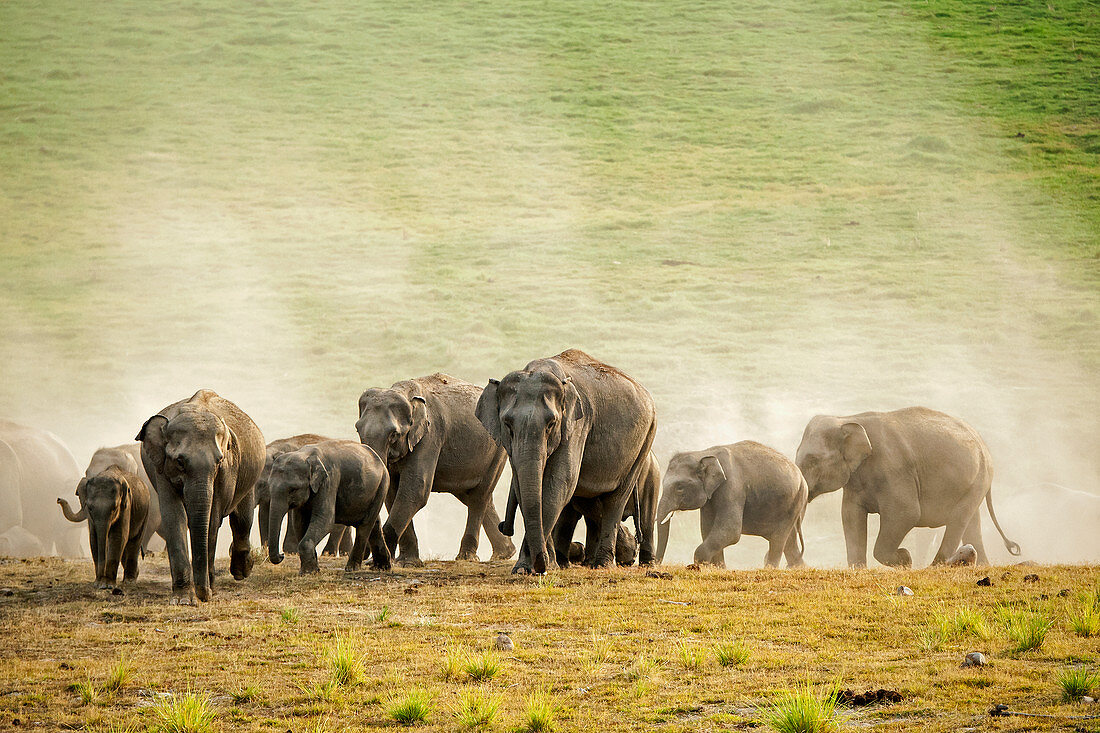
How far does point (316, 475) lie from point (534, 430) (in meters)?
3.01

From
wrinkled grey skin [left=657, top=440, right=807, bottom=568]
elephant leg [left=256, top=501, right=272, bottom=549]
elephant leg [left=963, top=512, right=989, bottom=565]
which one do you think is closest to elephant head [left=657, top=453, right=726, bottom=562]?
wrinkled grey skin [left=657, top=440, right=807, bottom=568]

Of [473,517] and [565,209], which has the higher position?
[565,209]

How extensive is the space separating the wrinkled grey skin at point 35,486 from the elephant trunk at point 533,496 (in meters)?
12.3

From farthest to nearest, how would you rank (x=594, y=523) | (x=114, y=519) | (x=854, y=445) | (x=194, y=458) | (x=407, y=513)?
(x=854, y=445), (x=594, y=523), (x=407, y=513), (x=114, y=519), (x=194, y=458)

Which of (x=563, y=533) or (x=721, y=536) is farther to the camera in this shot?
(x=721, y=536)

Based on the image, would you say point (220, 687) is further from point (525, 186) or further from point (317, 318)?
point (525, 186)

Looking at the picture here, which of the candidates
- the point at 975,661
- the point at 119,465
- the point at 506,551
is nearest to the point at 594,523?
the point at 506,551

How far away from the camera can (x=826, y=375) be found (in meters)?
46.3

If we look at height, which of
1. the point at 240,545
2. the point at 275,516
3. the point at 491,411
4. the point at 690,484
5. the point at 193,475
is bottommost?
the point at 690,484

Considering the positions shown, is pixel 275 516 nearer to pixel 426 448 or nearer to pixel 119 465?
pixel 119 465

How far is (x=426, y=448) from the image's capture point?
58.5 ft

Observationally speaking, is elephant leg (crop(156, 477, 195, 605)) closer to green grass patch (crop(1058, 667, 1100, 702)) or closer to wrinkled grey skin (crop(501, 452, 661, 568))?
wrinkled grey skin (crop(501, 452, 661, 568))

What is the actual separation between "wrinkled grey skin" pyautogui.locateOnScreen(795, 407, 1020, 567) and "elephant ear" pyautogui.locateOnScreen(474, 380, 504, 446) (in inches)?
307

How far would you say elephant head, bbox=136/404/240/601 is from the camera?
1266 cm
